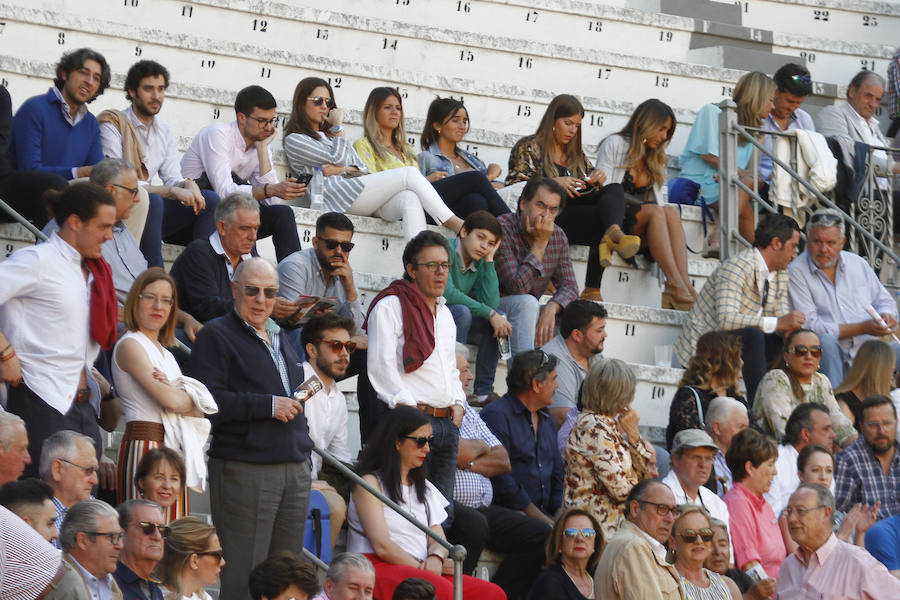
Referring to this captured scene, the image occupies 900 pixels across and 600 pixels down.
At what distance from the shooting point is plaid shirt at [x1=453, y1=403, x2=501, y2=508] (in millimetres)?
7680

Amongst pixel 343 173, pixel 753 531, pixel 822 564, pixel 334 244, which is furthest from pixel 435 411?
pixel 343 173

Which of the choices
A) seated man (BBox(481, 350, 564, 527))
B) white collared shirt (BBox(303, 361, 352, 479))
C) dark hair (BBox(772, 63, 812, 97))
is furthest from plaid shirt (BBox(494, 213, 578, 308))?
dark hair (BBox(772, 63, 812, 97))

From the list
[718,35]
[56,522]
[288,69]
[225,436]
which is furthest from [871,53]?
[56,522]

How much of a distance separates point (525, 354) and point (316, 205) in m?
1.95

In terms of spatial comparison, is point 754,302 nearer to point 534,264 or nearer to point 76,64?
point 534,264

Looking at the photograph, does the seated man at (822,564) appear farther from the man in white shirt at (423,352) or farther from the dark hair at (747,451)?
the man in white shirt at (423,352)

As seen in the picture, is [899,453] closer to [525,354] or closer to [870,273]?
[870,273]

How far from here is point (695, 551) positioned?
7340 millimetres

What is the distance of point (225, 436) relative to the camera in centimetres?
667

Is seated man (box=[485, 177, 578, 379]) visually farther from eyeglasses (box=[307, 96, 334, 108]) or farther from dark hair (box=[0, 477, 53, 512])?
dark hair (box=[0, 477, 53, 512])

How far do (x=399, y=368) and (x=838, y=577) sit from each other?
2.11 metres

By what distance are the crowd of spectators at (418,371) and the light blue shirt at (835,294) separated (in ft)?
0.06

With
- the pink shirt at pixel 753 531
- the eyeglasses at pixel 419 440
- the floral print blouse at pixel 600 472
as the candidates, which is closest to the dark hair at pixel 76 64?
the eyeglasses at pixel 419 440

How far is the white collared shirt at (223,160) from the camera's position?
8969 millimetres
